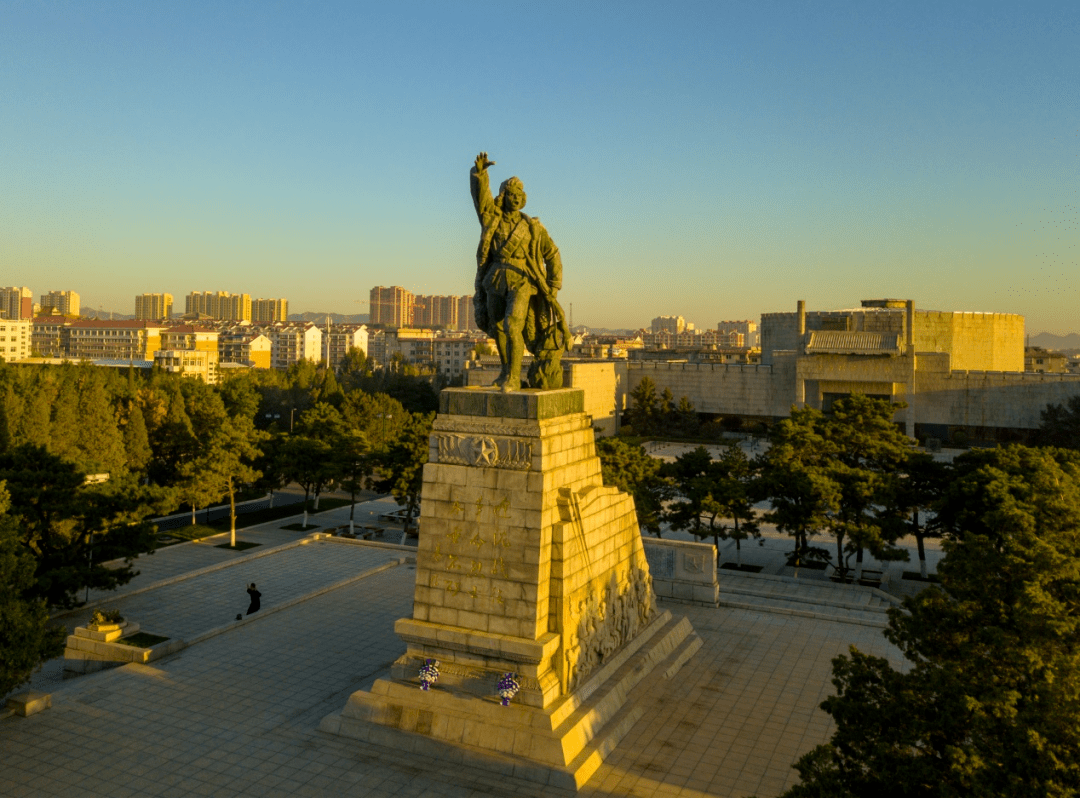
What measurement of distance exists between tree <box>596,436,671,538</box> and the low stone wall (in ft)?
12.3

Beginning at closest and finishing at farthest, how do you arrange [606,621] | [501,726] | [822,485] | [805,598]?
[501,726]
[606,621]
[805,598]
[822,485]

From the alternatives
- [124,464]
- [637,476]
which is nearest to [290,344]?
[124,464]

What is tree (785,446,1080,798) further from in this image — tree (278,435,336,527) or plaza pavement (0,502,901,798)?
tree (278,435,336,527)

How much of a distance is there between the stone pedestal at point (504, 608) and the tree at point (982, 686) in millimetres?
3728

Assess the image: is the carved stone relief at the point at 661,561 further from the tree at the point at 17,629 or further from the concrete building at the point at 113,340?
the concrete building at the point at 113,340

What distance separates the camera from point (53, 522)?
18.1 metres

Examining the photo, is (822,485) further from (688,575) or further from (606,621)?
(606,621)

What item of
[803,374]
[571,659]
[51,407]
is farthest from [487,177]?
[803,374]

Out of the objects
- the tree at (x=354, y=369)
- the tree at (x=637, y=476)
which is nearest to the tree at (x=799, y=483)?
the tree at (x=637, y=476)

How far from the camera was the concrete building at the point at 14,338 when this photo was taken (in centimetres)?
10250

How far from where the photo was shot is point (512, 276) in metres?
12.6

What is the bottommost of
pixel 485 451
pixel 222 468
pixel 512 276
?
pixel 222 468

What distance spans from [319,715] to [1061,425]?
46647mm

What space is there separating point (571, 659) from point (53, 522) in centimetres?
1257
